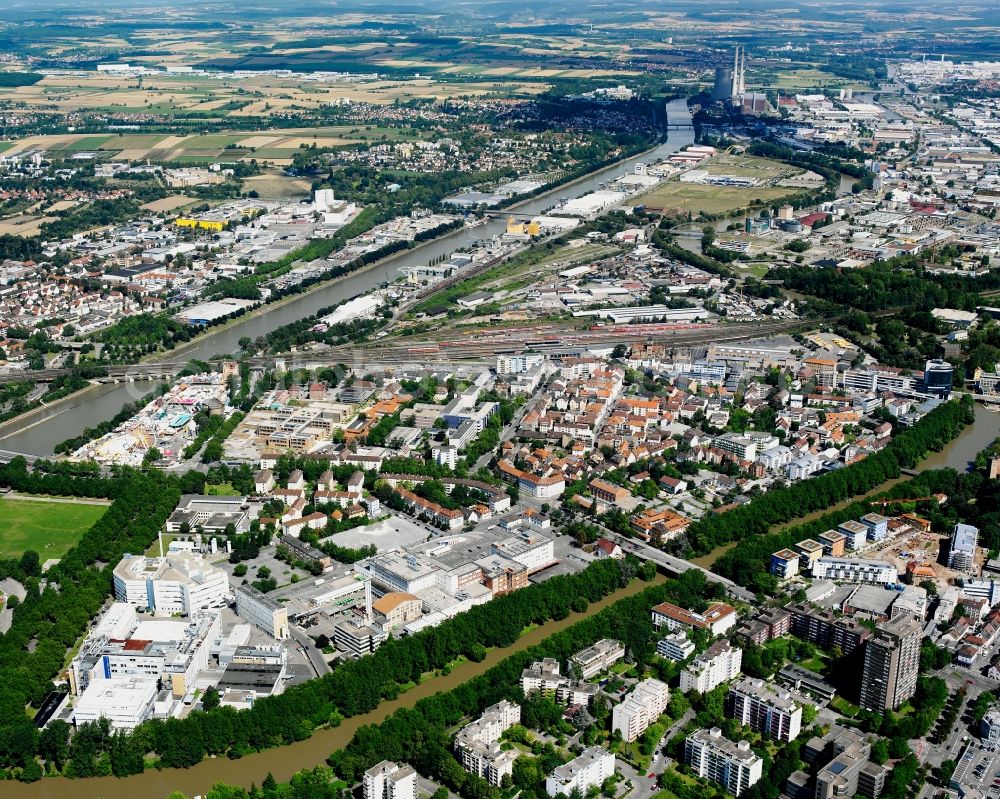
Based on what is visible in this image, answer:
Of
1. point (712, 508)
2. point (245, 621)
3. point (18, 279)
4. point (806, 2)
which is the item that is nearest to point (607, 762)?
point (245, 621)

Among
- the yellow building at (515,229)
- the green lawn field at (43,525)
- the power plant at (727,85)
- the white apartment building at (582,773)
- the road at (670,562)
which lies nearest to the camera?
the white apartment building at (582,773)

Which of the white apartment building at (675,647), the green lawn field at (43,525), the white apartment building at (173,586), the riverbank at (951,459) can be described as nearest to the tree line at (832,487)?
the riverbank at (951,459)

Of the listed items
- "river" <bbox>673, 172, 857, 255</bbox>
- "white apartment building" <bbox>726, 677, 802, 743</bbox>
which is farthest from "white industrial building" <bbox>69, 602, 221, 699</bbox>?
"river" <bbox>673, 172, 857, 255</bbox>

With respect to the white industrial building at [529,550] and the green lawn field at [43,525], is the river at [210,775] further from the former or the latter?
the green lawn field at [43,525]

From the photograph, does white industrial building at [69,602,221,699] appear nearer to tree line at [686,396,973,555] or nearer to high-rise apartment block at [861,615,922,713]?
tree line at [686,396,973,555]

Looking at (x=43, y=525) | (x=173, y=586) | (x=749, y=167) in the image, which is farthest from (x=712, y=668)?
(x=749, y=167)

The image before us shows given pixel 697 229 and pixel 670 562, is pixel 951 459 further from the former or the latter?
pixel 697 229

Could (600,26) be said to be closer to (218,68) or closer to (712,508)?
(218,68)
